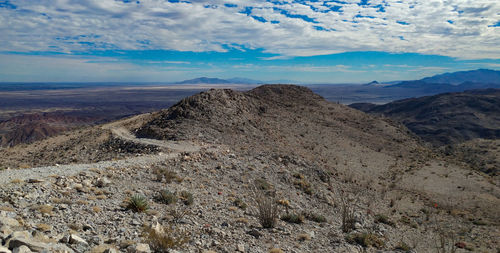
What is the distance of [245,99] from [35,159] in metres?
20.5

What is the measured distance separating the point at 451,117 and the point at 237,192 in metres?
92.9

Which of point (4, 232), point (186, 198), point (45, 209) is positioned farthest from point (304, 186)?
point (4, 232)

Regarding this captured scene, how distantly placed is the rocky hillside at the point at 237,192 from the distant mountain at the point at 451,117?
1915 inches

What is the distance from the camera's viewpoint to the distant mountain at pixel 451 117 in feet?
232

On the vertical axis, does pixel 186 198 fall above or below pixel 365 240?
above

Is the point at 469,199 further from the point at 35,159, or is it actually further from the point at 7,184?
the point at 35,159

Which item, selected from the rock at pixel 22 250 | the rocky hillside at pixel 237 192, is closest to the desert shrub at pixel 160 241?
the rocky hillside at pixel 237 192

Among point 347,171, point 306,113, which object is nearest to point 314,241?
point 347,171

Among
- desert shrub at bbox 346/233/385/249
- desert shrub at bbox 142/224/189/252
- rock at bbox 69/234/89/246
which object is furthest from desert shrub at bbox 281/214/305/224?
rock at bbox 69/234/89/246

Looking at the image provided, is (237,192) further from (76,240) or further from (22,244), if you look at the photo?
(22,244)

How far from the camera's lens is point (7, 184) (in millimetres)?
8266

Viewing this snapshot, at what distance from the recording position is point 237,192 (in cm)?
1307

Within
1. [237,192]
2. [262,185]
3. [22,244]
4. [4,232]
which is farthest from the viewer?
[262,185]

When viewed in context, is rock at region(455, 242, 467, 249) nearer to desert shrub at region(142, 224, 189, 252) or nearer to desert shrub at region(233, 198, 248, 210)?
desert shrub at region(233, 198, 248, 210)
